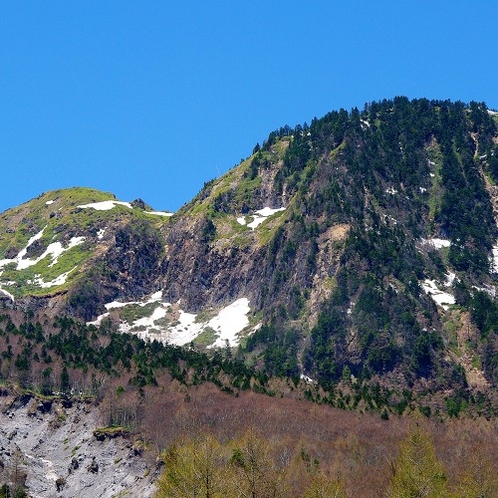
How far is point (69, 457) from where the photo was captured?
180500mm

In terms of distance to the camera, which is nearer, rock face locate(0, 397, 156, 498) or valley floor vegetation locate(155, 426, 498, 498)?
valley floor vegetation locate(155, 426, 498, 498)

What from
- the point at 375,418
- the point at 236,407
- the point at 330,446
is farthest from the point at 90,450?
the point at 375,418

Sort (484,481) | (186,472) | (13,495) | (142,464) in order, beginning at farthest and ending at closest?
1. (142,464)
2. (13,495)
3. (484,481)
4. (186,472)

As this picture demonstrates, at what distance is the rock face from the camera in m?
162

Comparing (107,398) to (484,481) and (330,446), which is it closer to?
(330,446)

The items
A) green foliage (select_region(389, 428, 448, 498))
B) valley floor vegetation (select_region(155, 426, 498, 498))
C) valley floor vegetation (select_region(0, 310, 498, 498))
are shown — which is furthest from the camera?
green foliage (select_region(389, 428, 448, 498))

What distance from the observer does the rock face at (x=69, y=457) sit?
162 meters

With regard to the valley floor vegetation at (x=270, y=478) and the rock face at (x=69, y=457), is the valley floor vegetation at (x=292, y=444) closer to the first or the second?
the valley floor vegetation at (x=270, y=478)

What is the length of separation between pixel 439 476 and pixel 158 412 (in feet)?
264

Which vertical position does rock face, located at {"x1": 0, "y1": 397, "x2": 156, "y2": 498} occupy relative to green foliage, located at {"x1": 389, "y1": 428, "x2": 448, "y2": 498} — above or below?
below

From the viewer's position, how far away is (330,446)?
6590 inches

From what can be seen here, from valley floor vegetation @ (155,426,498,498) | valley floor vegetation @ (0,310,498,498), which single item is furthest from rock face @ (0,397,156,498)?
valley floor vegetation @ (155,426,498,498)

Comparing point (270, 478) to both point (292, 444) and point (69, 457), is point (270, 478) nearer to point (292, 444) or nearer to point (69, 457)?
point (292, 444)

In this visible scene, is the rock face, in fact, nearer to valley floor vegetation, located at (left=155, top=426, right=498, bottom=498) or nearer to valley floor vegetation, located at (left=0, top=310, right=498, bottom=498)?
valley floor vegetation, located at (left=0, top=310, right=498, bottom=498)
